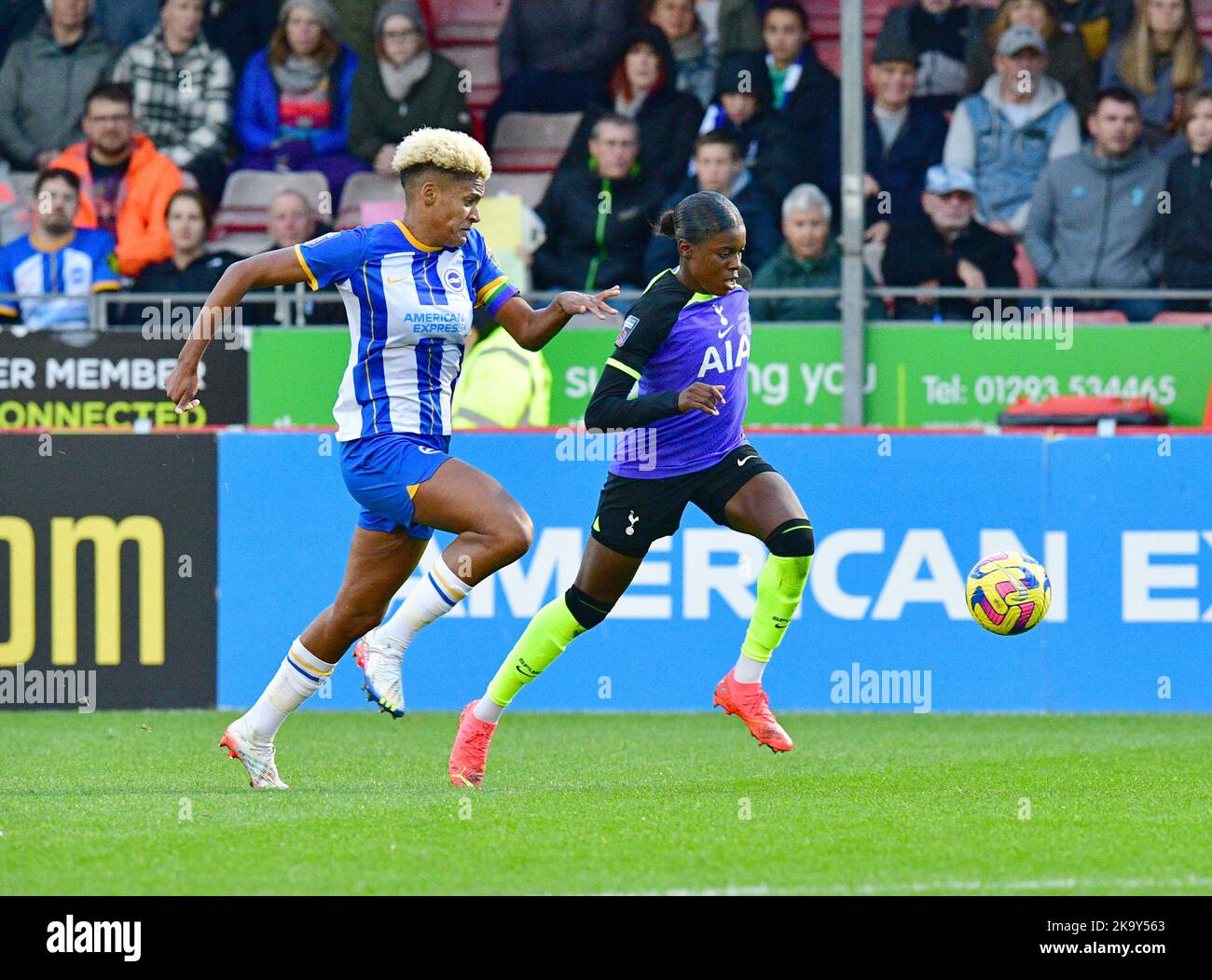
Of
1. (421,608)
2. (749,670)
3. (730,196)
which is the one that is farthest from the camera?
(730,196)

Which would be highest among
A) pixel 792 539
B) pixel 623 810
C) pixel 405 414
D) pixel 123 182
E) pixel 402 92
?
pixel 402 92

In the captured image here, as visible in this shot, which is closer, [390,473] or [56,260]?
[390,473]

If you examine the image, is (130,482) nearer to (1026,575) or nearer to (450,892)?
(1026,575)

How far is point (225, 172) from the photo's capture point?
15078 millimetres

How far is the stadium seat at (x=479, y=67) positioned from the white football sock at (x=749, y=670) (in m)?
8.66

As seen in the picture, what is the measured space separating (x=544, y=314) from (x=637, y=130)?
697 cm

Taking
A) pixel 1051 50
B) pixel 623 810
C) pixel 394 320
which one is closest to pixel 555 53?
pixel 1051 50

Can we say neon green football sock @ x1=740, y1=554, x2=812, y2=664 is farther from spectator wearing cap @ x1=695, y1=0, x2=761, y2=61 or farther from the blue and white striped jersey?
spectator wearing cap @ x1=695, y1=0, x2=761, y2=61

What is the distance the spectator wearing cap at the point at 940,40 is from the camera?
47.0ft

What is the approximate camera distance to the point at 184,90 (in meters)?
15.0

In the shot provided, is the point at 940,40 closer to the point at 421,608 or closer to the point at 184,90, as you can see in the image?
the point at 184,90

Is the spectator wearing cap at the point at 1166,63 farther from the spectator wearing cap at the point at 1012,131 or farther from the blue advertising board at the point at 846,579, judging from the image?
the blue advertising board at the point at 846,579

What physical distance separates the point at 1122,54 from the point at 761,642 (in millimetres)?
7882
